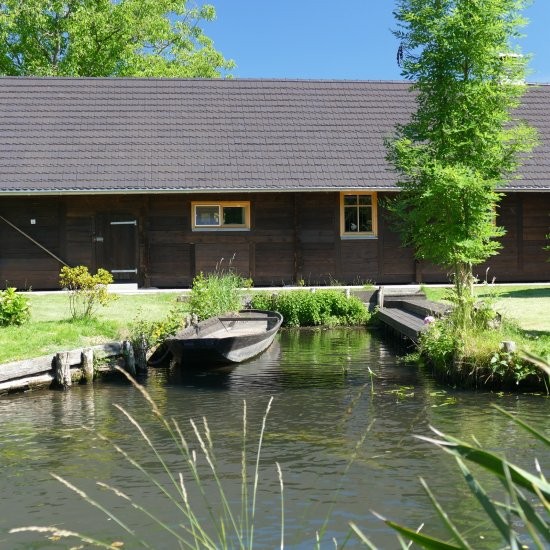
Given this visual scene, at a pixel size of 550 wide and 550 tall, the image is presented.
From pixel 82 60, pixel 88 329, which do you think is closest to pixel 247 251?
pixel 88 329

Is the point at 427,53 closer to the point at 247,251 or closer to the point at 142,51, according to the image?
the point at 247,251

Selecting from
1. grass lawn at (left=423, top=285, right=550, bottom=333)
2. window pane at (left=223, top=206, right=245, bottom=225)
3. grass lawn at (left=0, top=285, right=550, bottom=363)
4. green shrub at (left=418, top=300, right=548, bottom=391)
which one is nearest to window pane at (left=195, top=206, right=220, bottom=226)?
window pane at (left=223, top=206, right=245, bottom=225)

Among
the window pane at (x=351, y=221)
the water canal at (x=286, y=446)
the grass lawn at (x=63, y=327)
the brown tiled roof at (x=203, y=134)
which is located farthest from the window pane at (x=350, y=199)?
the water canal at (x=286, y=446)

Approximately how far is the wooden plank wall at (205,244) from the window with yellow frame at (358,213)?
0.22 meters

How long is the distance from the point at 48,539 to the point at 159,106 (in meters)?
21.3

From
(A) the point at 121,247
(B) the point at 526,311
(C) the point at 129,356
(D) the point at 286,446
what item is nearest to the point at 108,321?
(C) the point at 129,356

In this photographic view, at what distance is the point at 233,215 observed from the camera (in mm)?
23562

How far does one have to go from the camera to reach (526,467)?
7781 mm

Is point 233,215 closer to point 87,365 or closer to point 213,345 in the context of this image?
point 213,345

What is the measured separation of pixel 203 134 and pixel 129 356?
12.8 m

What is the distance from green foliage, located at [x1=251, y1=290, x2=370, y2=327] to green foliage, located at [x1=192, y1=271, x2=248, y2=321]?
0.77 metres

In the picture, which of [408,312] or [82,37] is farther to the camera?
[82,37]

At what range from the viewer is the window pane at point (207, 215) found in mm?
23453

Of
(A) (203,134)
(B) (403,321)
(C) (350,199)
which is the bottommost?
(B) (403,321)
